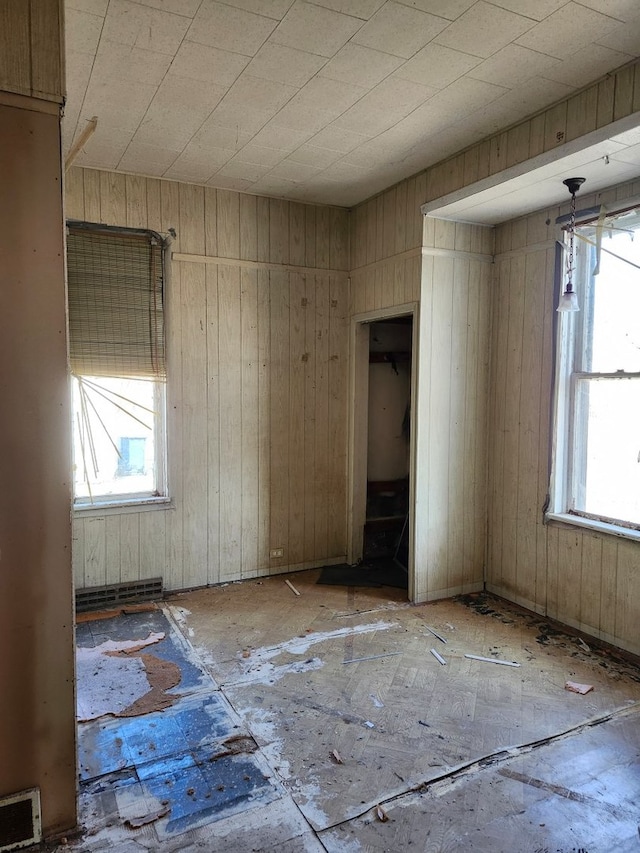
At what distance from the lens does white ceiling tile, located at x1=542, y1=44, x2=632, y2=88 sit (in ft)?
8.10

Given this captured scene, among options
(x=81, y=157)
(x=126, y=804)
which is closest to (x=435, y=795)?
(x=126, y=804)

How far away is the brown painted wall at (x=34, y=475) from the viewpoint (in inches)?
71.9

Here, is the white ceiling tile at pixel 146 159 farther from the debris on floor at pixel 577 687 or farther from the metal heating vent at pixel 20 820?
the debris on floor at pixel 577 687

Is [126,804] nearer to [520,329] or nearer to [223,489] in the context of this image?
[223,489]

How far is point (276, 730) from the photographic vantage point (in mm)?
2580

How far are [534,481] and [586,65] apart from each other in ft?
7.95

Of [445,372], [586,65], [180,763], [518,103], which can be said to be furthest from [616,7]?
[180,763]

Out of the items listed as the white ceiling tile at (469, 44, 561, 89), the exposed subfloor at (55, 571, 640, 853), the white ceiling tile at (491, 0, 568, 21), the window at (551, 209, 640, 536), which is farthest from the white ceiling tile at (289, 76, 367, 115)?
the exposed subfloor at (55, 571, 640, 853)

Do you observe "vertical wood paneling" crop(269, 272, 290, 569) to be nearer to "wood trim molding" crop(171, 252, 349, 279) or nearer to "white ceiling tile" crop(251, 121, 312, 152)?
"wood trim molding" crop(171, 252, 349, 279)

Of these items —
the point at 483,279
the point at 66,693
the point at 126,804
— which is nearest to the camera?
the point at 66,693

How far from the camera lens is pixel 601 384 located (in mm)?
3576

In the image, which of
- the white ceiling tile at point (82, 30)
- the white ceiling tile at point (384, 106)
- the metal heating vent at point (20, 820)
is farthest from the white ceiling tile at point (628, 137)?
the metal heating vent at point (20, 820)

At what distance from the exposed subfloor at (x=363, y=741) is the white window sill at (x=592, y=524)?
2.28 feet

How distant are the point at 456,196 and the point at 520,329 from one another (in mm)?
1019
